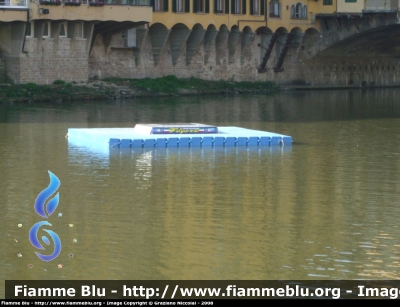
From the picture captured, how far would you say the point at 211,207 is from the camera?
1845 cm

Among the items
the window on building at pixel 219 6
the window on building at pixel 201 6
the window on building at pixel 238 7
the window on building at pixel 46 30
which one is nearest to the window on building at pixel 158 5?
the window on building at pixel 201 6

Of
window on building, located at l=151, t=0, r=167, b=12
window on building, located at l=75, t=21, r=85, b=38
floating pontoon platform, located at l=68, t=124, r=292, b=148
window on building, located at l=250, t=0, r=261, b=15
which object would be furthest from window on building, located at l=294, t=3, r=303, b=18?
floating pontoon platform, located at l=68, t=124, r=292, b=148

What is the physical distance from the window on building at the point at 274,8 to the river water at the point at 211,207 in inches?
1067

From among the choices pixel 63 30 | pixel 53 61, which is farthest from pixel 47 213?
pixel 63 30

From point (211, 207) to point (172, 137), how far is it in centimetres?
870

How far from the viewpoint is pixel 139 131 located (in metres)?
28.6

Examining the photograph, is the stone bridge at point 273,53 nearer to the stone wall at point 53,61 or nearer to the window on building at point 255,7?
the window on building at point 255,7

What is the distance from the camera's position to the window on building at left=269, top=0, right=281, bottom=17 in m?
59.2

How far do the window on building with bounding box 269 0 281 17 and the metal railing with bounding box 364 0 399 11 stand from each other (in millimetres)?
4801

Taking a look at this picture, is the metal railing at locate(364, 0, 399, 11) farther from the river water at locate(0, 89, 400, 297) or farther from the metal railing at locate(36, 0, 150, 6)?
the river water at locate(0, 89, 400, 297)

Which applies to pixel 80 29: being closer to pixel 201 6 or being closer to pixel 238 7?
pixel 201 6

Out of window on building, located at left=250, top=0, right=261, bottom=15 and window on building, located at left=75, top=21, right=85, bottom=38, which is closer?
window on building, located at left=75, top=21, right=85, bottom=38

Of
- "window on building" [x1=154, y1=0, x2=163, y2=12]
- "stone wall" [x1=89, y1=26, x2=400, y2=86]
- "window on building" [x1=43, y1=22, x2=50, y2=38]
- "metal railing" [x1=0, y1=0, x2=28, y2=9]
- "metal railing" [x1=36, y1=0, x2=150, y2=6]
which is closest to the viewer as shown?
"metal railing" [x1=0, y1=0, x2=28, y2=9]

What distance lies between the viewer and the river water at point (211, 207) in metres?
14.4
